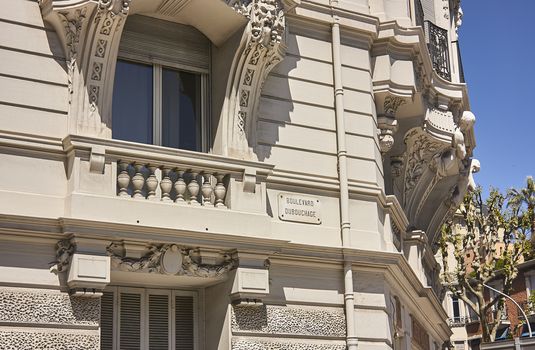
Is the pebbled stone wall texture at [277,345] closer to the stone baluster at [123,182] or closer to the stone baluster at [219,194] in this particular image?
the stone baluster at [219,194]

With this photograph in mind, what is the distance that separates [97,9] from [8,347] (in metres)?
5.21

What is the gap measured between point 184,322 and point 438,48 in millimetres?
11481

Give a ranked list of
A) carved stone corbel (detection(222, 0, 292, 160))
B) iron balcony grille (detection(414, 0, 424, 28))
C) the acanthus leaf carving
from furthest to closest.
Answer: iron balcony grille (detection(414, 0, 424, 28)), carved stone corbel (detection(222, 0, 292, 160)), the acanthus leaf carving

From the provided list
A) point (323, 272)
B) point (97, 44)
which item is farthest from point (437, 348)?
point (97, 44)

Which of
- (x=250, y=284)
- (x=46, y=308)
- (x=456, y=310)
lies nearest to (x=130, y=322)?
(x=46, y=308)

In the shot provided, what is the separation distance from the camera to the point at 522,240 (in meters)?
41.8

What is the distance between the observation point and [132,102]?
50.6 ft

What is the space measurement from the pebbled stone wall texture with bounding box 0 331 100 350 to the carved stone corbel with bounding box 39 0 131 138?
308 centimetres

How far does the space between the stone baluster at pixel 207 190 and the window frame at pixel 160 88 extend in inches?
42.1

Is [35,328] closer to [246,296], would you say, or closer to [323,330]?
[246,296]

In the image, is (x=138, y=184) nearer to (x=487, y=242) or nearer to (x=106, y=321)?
(x=106, y=321)

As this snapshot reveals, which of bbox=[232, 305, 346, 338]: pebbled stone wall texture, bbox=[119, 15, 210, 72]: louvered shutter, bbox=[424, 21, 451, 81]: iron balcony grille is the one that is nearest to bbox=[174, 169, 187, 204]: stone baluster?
bbox=[232, 305, 346, 338]: pebbled stone wall texture

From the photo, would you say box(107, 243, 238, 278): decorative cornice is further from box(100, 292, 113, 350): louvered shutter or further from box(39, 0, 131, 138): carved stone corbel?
box(39, 0, 131, 138): carved stone corbel

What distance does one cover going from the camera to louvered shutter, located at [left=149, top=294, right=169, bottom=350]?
14680 mm
